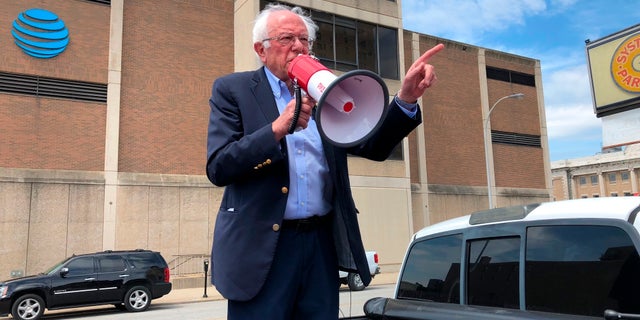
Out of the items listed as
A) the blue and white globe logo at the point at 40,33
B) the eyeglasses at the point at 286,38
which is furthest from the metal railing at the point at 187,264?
the eyeglasses at the point at 286,38

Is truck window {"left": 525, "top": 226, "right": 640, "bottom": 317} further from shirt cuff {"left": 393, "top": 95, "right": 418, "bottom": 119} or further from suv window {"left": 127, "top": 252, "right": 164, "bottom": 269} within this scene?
suv window {"left": 127, "top": 252, "right": 164, "bottom": 269}

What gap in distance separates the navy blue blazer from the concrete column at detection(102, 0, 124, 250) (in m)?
21.4

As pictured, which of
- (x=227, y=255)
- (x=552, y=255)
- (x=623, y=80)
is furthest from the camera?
(x=623, y=80)

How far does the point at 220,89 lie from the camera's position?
2.18 meters

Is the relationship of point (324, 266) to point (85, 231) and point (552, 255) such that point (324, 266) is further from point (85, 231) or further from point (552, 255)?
point (85, 231)

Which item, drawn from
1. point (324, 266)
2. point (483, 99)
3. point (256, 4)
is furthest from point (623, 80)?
point (483, 99)

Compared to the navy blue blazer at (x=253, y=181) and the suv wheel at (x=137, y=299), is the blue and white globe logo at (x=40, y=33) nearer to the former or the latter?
the suv wheel at (x=137, y=299)

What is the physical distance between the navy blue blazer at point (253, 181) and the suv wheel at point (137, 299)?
46.2 ft

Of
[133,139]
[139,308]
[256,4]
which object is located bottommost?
[139,308]

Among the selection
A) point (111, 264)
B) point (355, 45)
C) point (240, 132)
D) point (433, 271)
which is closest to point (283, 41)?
point (240, 132)

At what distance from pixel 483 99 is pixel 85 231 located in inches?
991

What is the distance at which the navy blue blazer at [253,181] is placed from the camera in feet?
6.29

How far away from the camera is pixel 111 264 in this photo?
584 inches

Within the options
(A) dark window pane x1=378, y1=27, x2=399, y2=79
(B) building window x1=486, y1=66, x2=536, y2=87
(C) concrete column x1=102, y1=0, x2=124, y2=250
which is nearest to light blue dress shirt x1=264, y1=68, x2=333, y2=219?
(C) concrete column x1=102, y1=0, x2=124, y2=250
